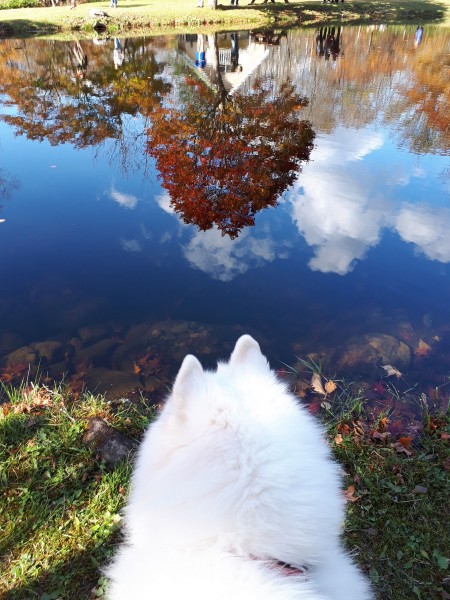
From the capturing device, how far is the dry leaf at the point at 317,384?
4927mm

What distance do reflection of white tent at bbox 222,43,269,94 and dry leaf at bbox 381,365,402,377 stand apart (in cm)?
1636

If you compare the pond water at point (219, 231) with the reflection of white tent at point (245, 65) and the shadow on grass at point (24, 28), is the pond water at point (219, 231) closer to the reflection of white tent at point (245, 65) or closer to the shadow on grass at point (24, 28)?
the reflection of white tent at point (245, 65)

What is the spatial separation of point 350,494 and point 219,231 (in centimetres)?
631

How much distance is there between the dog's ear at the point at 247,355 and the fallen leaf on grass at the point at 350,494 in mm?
2308

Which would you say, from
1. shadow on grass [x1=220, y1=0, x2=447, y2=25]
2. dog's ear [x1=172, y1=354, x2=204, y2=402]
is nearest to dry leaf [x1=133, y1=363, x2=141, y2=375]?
dog's ear [x1=172, y1=354, x2=204, y2=402]

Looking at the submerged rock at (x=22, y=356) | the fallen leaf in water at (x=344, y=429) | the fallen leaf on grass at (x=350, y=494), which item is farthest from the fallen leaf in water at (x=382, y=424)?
the submerged rock at (x=22, y=356)

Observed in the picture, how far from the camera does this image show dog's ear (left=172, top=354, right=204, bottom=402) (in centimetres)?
159

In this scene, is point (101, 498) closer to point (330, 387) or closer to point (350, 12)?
point (330, 387)

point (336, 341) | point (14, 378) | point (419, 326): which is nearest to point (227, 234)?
point (336, 341)

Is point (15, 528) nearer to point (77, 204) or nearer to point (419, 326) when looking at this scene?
point (419, 326)

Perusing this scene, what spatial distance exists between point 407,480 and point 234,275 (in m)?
4.65

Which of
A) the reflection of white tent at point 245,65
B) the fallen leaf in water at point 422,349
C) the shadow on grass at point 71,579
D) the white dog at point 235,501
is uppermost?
the reflection of white tent at point 245,65

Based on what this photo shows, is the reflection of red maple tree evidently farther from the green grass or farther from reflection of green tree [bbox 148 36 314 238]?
the green grass

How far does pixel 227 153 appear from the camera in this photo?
38.6 ft
